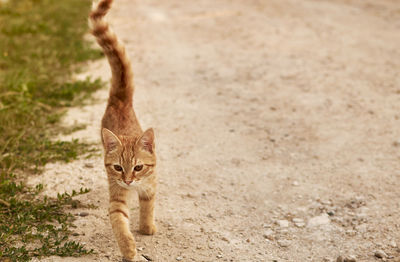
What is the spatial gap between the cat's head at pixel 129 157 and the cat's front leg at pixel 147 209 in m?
0.15

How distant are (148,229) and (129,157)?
2.11ft

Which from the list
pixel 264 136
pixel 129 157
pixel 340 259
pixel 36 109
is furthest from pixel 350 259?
pixel 36 109

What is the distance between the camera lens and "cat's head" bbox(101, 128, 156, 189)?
352cm

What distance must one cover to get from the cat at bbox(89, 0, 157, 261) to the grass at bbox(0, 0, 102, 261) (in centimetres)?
36

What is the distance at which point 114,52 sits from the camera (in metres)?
4.11

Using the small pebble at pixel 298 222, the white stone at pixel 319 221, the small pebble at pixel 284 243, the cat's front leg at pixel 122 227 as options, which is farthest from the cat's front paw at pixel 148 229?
the white stone at pixel 319 221

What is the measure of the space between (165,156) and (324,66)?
3.13m

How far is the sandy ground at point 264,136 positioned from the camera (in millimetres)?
3830

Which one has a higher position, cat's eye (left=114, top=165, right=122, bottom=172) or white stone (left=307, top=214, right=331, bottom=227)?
cat's eye (left=114, top=165, right=122, bottom=172)

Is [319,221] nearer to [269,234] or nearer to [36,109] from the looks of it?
[269,234]

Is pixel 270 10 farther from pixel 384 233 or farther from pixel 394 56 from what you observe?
pixel 384 233

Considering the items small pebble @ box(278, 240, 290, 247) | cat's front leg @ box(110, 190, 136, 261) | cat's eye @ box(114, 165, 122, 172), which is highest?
cat's eye @ box(114, 165, 122, 172)

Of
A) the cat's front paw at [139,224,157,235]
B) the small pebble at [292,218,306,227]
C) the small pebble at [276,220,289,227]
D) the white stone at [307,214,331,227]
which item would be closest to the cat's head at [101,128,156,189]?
the cat's front paw at [139,224,157,235]

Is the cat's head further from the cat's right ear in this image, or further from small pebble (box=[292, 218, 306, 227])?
small pebble (box=[292, 218, 306, 227])
